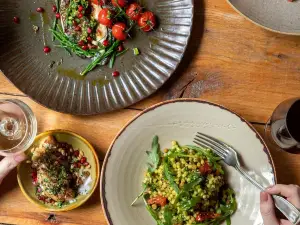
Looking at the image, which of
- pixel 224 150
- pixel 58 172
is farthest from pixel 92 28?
pixel 224 150

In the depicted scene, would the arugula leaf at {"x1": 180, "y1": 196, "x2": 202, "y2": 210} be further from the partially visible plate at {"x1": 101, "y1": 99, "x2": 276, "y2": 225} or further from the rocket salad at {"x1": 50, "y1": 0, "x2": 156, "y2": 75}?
the rocket salad at {"x1": 50, "y1": 0, "x2": 156, "y2": 75}

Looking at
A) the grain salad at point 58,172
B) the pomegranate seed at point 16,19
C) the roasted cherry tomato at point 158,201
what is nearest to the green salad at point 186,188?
the roasted cherry tomato at point 158,201

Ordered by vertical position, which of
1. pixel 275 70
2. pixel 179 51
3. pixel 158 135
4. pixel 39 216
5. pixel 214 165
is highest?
pixel 179 51

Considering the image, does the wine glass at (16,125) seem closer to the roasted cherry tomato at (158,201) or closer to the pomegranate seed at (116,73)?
the pomegranate seed at (116,73)

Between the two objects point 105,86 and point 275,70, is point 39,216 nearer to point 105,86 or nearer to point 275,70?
point 105,86

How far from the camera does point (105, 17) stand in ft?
6.27

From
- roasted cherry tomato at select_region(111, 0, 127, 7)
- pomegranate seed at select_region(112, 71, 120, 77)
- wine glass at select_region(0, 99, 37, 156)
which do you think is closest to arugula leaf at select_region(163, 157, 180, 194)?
pomegranate seed at select_region(112, 71, 120, 77)

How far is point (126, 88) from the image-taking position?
1.95m

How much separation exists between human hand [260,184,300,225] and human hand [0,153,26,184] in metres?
0.94

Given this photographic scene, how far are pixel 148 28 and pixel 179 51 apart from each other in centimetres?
16

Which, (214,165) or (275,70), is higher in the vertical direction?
(275,70)

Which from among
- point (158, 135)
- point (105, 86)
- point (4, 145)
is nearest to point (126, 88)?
point (105, 86)

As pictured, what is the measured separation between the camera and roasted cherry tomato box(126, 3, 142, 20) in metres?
1.91

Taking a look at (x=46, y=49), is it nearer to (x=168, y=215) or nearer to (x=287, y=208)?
(x=168, y=215)
